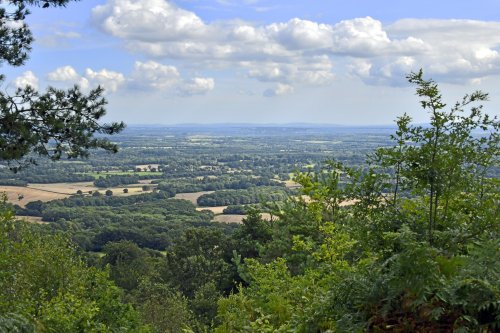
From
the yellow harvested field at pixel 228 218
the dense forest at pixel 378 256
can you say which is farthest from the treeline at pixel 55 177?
the dense forest at pixel 378 256

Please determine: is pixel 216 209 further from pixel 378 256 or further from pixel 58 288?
pixel 378 256

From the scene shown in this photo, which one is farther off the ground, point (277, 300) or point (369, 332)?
point (369, 332)

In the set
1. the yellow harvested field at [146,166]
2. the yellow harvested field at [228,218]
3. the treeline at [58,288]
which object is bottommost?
the yellow harvested field at [228,218]

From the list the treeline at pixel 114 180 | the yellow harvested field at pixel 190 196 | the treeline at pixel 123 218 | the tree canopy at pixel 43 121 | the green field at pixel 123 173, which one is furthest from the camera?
the green field at pixel 123 173

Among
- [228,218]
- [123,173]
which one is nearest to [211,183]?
[123,173]

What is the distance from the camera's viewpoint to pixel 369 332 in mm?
5051

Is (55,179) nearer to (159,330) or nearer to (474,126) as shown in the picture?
(159,330)

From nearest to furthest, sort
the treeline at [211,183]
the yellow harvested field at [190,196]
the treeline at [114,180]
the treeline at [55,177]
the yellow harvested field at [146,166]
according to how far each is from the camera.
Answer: the yellow harvested field at [190,196] → the treeline at [211,183] → the treeline at [114,180] → the treeline at [55,177] → the yellow harvested field at [146,166]

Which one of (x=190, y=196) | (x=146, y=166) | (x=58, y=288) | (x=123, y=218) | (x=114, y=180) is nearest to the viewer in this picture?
(x=58, y=288)

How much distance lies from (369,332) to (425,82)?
2.92m

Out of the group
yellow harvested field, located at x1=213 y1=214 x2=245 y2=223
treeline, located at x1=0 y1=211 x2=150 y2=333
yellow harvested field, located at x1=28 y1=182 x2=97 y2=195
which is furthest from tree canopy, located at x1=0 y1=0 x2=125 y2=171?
yellow harvested field, located at x1=28 y1=182 x2=97 y2=195

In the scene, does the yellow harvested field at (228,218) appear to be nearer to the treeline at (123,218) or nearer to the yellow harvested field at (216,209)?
the treeline at (123,218)

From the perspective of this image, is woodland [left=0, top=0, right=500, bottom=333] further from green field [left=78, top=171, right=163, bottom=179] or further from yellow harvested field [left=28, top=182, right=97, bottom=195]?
green field [left=78, top=171, right=163, bottom=179]

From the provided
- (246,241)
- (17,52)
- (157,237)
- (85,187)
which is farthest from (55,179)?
(17,52)
